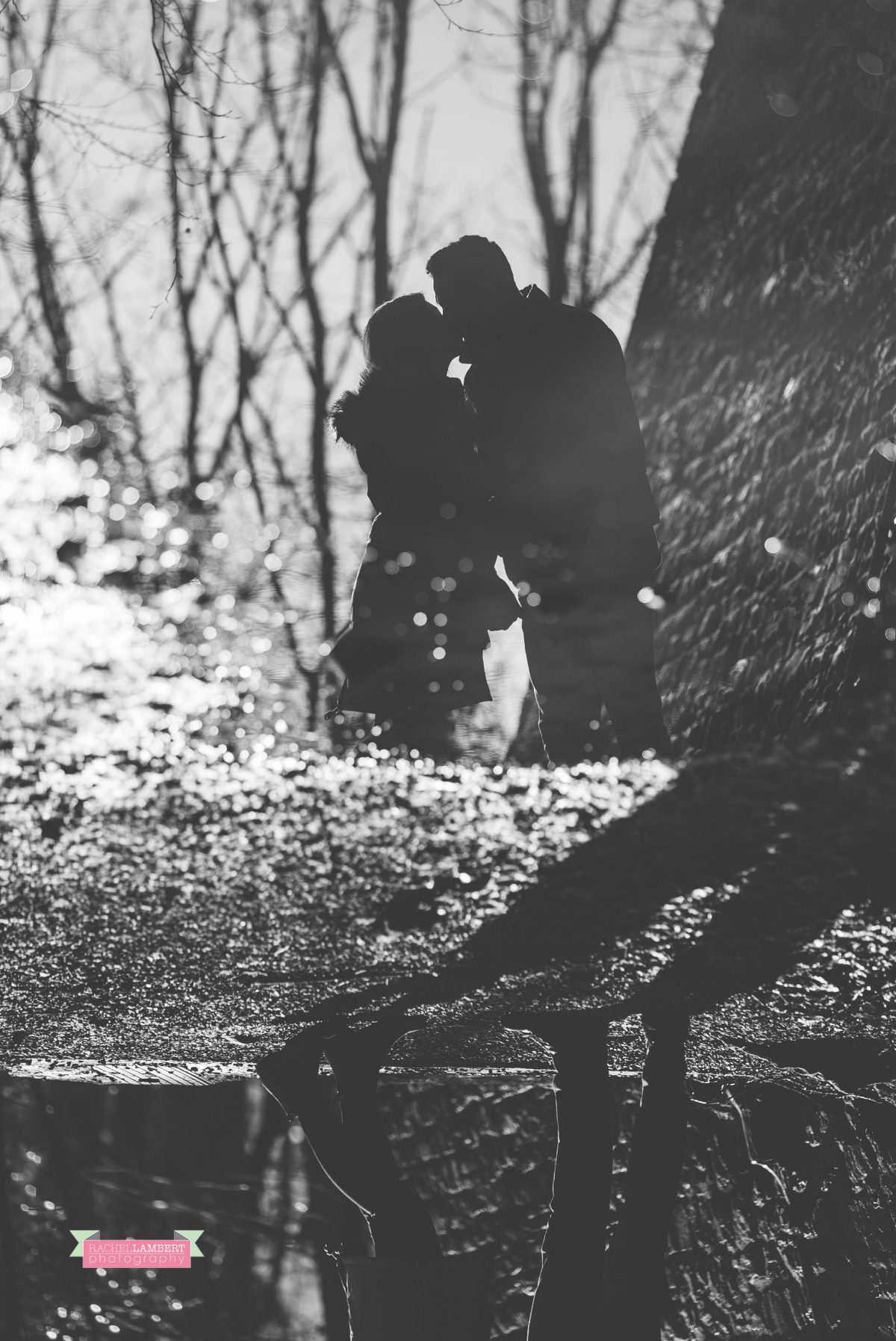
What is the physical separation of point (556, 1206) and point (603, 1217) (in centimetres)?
10

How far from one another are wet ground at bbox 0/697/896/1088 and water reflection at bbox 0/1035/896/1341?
0.23 metres

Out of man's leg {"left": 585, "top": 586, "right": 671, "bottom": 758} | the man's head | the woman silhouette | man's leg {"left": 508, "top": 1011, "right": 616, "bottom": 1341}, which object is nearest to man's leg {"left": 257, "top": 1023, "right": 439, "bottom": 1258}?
man's leg {"left": 508, "top": 1011, "right": 616, "bottom": 1341}

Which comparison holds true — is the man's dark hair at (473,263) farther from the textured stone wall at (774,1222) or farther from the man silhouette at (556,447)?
the textured stone wall at (774,1222)

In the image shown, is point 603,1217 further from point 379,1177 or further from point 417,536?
point 417,536

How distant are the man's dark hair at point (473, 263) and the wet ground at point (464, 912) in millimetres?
1477

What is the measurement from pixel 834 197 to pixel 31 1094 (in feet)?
32.2

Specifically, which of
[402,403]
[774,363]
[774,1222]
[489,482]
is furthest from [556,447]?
[774,363]

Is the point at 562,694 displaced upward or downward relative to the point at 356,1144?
upward

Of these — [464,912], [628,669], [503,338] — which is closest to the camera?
[503,338]

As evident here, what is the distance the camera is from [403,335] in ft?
6.91

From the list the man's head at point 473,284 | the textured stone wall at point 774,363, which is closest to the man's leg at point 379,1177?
the textured stone wall at point 774,363

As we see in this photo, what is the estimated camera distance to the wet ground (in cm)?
251

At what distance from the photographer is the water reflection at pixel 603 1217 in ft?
6.91

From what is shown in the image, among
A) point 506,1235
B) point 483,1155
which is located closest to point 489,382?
point 506,1235
